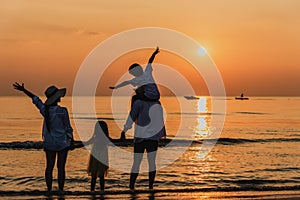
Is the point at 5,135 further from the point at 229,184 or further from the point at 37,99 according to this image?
the point at 37,99

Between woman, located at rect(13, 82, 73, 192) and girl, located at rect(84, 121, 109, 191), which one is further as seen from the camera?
girl, located at rect(84, 121, 109, 191)

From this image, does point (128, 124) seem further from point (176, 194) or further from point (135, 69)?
point (176, 194)

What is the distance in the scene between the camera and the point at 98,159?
425 inches

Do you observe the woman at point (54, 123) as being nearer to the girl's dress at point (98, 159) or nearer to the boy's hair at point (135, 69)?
the girl's dress at point (98, 159)

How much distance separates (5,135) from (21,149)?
1054 cm

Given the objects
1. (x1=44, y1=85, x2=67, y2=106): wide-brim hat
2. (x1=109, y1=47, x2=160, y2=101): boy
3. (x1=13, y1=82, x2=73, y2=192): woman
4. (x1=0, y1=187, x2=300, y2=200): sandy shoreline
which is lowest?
(x1=0, y1=187, x2=300, y2=200): sandy shoreline

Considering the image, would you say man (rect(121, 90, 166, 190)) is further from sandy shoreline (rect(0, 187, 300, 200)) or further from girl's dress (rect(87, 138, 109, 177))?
sandy shoreline (rect(0, 187, 300, 200))

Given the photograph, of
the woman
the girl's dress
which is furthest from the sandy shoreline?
the woman

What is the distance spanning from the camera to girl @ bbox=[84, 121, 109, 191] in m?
10.5

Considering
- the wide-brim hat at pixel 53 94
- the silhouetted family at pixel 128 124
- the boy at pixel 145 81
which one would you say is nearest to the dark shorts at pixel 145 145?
the silhouetted family at pixel 128 124

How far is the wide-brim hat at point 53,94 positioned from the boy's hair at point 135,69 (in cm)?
144

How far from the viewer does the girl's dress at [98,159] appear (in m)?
10.6

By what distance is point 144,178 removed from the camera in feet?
49.8

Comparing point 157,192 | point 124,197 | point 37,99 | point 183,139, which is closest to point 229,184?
point 157,192
